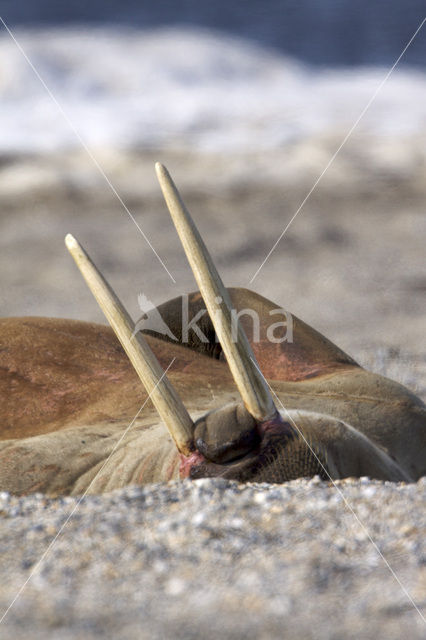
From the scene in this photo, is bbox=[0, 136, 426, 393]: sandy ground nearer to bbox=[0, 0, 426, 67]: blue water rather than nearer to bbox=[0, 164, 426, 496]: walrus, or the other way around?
bbox=[0, 0, 426, 67]: blue water

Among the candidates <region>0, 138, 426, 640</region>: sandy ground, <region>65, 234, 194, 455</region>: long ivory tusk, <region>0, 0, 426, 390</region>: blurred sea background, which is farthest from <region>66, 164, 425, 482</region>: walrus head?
<region>0, 0, 426, 390</region>: blurred sea background

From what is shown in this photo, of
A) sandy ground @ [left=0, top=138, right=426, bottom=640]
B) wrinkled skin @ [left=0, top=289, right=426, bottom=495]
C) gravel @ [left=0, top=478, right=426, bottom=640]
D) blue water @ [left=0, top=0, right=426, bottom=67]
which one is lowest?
sandy ground @ [left=0, top=138, right=426, bottom=640]

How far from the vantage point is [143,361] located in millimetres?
914

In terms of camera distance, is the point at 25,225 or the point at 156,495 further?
the point at 25,225

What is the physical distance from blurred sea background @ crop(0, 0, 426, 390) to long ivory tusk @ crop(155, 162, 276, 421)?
2305 millimetres

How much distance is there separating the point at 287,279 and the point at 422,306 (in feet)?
2.16

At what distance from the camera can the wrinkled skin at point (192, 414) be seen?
3.08 ft

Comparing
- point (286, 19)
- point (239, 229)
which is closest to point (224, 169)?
point (239, 229)

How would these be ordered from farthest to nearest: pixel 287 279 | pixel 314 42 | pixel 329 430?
pixel 287 279 < pixel 314 42 < pixel 329 430

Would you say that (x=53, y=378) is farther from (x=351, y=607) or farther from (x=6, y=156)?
(x=6, y=156)

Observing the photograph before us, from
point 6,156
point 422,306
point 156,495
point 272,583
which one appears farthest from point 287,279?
point 272,583

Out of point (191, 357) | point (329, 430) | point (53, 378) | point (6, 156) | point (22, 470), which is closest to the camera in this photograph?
point (329, 430)

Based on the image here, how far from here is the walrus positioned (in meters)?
0.92

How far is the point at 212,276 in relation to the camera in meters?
0.91
